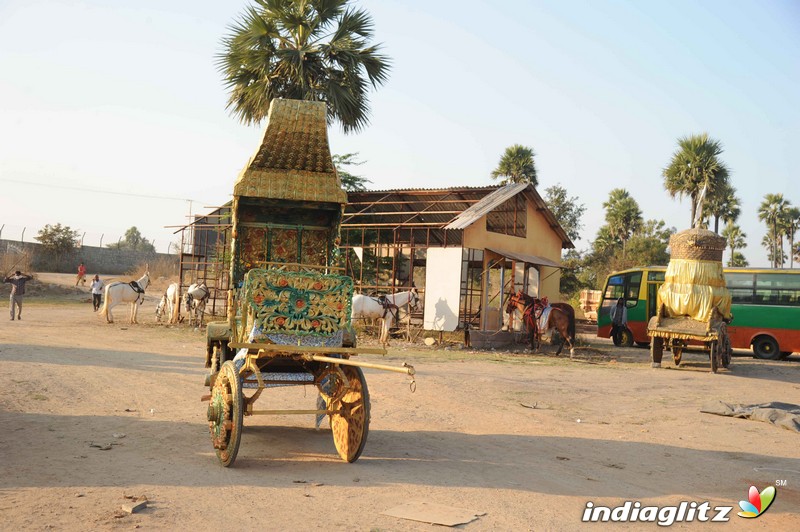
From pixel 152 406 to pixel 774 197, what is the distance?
60097mm

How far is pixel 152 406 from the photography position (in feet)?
33.7

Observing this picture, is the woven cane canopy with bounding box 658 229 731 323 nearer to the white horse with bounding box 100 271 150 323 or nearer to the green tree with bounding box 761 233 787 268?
the white horse with bounding box 100 271 150 323

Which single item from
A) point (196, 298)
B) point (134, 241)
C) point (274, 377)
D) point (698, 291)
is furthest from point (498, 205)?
point (134, 241)

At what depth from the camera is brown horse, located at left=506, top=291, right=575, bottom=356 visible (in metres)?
22.6

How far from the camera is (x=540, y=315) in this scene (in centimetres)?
2280

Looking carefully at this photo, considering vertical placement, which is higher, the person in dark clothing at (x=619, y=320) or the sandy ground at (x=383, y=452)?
the person in dark clothing at (x=619, y=320)

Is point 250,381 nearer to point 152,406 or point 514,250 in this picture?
point 152,406

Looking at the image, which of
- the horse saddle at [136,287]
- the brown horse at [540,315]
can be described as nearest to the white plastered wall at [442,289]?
the brown horse at [540,315]

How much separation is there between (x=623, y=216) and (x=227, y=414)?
165 feet

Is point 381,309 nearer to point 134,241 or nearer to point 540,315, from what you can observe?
point 540,315

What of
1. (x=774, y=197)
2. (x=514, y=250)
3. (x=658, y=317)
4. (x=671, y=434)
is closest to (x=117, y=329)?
(x=514, y=250)

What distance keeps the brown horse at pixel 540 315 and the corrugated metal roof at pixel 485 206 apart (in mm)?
2927

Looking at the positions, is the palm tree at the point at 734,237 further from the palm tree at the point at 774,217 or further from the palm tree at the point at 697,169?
the palm tree at the point at 697,169

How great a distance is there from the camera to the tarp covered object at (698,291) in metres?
18.0
